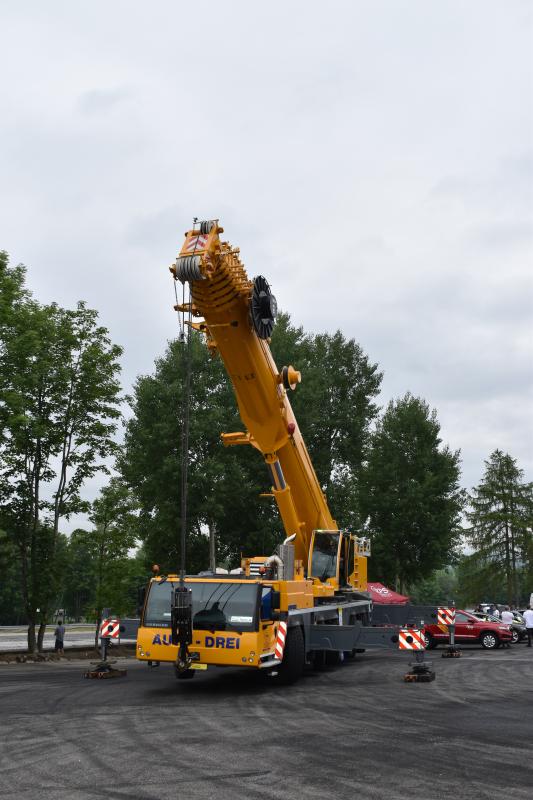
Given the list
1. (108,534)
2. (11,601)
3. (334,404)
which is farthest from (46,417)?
(11,601)

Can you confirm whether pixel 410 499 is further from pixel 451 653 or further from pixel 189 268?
pixel 189 268

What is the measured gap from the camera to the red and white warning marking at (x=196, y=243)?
546 inches

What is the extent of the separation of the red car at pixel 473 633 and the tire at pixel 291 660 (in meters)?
13.1

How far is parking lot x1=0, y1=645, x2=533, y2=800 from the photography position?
24.7 feet

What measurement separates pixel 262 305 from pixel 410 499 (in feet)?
106

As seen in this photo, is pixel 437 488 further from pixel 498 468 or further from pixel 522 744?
pixel 522 744

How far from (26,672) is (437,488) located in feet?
102

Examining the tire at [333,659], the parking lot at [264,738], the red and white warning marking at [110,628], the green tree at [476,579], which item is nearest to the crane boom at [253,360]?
the tire at [333,659]

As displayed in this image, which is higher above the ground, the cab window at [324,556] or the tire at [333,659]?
the cab window at [324,556]

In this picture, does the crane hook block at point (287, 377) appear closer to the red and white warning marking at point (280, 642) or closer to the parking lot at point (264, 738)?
the red and white warning marking at point (280, 642)

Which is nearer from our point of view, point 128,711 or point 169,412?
point 128,711

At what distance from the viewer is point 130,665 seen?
2152 centimetres

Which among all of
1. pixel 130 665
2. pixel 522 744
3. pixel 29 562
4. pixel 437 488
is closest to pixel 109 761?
pixel 522 744

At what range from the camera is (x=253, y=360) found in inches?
636
